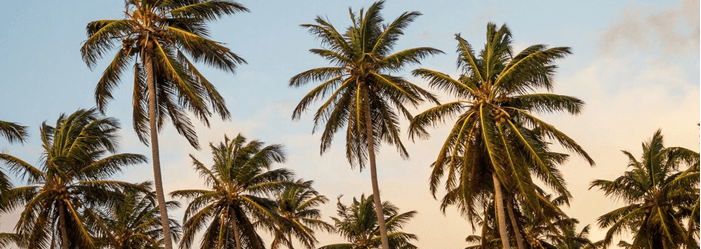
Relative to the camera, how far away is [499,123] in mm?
28469

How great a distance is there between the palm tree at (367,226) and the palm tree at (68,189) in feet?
64.5

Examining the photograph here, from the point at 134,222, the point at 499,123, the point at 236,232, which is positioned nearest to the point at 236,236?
the point at 236,232

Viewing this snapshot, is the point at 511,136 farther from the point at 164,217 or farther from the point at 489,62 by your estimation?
the point at 164,217

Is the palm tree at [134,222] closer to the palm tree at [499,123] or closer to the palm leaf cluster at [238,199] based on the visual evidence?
the palm leaf cluster at [238,199]

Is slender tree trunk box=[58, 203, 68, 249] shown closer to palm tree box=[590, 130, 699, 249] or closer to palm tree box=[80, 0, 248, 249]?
palm tree box=[80, 0, 248, 249]

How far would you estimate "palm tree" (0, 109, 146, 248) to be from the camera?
31484 mm

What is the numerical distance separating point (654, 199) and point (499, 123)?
1223 centimetres

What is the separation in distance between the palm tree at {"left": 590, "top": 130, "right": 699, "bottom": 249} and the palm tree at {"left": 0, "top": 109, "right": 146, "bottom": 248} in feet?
70.5

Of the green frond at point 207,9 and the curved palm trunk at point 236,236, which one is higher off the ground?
the green frond at point 207,9

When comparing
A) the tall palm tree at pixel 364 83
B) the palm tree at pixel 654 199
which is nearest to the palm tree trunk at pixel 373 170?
the tall palm tree at pixel 364 83

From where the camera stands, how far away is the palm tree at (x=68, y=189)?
1240 inches

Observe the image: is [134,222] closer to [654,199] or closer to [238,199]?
[238,199]

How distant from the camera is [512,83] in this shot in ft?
93.5

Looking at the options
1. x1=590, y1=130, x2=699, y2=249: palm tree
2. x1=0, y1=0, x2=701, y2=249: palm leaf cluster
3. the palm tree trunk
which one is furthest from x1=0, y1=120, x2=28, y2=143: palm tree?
x1=590, y1=130, x2=699, y2=249: palm tree
